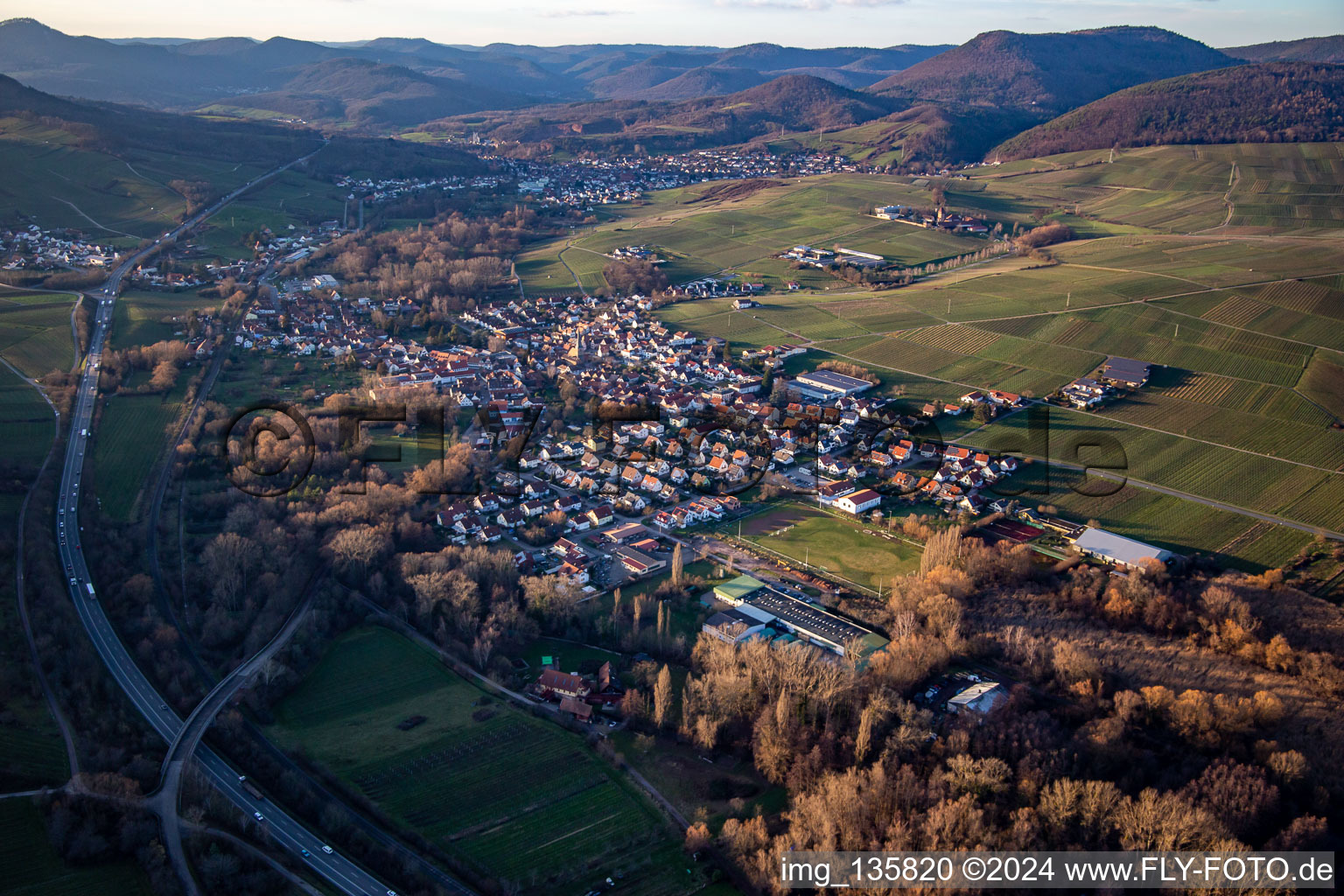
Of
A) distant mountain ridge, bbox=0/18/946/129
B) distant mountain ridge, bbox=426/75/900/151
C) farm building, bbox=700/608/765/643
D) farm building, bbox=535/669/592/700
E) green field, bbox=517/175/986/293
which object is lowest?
farm building, bbox=535/669/592/700

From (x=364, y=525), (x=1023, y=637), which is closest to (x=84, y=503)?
(x=364, y=525)

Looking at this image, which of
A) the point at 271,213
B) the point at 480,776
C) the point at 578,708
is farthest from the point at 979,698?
the point at 271,213

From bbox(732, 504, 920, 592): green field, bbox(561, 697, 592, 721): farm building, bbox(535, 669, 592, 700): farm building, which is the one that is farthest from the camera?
bbox(732, 504, 920, 592): green field

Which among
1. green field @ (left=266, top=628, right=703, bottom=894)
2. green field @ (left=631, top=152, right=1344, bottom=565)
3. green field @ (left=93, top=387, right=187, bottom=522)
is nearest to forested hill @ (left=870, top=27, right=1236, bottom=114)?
green field @ (left=631, top=152, right=1344, bottom=565)

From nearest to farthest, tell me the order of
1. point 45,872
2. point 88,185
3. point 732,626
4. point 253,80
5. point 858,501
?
point 45,872, point 732,626, point 858,501, point 88,185, point 253,80

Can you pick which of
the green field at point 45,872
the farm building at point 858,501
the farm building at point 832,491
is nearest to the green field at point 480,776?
the green field at point 45,872

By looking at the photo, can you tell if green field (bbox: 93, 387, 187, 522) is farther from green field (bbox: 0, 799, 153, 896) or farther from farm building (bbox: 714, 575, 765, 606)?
farm building (bbox: 714, 575, 765, 606)

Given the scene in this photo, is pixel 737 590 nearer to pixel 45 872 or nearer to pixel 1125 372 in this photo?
pixel 45 872
